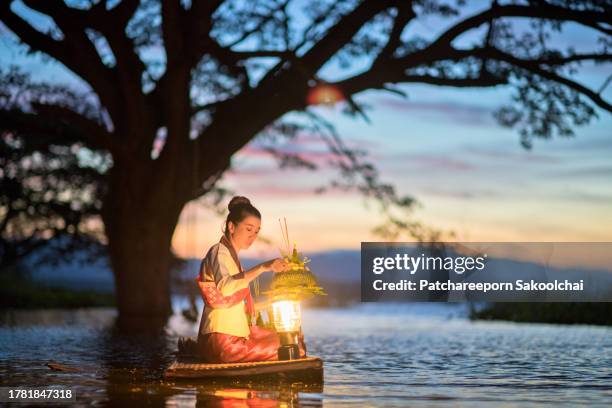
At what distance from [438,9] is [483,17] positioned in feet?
5.30

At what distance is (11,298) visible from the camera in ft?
110

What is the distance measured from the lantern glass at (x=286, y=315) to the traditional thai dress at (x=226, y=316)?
20cm

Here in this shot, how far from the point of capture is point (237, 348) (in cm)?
973

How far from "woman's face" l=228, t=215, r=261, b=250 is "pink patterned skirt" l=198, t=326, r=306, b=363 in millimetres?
867

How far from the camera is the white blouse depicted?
9.60 metres

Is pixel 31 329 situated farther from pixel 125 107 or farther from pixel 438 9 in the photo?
pixel 438 9

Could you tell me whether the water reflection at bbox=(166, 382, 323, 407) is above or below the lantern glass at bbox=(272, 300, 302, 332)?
below

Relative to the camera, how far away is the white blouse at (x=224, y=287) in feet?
31.5

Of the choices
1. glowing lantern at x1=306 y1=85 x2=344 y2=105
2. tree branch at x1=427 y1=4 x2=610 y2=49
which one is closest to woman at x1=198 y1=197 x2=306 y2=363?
tree branch at x1=427 y1=4 x2=610 y2=49

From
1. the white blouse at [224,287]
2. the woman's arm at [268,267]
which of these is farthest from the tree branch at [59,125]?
the woman's arm at [268,267]

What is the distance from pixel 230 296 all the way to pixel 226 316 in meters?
0.27

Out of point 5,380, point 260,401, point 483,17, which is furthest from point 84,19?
point 260,401

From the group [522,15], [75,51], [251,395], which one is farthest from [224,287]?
[75,51]

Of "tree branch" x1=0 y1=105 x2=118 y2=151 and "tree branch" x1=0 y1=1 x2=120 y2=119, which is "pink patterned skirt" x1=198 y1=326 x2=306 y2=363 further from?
"tree branch" x1=0 y1=1 x2=120 y2=119
